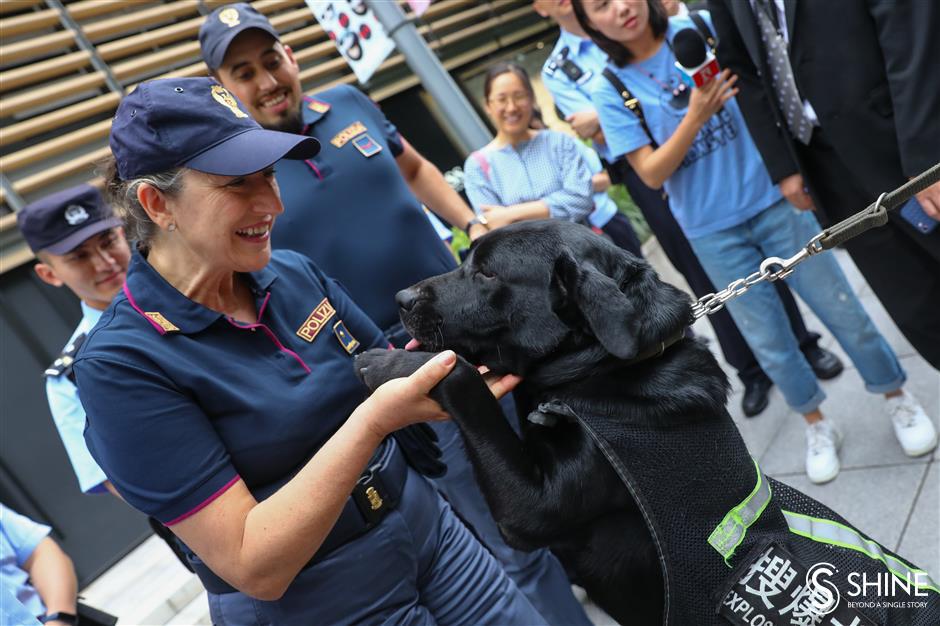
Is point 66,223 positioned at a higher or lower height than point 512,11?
lower

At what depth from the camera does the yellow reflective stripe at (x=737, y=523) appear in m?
1.52

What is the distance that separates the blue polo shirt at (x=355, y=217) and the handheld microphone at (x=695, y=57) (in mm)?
1294

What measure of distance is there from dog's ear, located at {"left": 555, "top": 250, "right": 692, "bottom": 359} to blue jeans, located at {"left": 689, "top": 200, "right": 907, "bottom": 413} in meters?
1.73

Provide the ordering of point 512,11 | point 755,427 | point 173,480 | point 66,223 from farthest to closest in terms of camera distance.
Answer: point 512,11 < point 755,427 < point 66,223 < point 173,480

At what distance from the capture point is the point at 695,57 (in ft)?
9.81

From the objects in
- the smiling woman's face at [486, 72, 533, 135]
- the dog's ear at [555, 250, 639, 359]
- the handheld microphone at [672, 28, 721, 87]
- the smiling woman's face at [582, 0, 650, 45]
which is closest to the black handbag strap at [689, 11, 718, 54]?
the handheld microphone at [672, 28, 721, 87]

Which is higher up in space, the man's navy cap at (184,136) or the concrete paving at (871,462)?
the man's navy cap at (184,136)

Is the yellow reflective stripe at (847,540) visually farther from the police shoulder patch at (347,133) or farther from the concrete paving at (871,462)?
the police shoulder patch at (347,133)

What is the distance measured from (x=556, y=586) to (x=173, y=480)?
5.19ft

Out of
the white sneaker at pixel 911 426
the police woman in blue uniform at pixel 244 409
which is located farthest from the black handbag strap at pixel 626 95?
the police woman in blue uniform at pixel 244 409

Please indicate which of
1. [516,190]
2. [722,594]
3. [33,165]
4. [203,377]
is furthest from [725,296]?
[33,165]

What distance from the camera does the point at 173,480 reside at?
4.78ft

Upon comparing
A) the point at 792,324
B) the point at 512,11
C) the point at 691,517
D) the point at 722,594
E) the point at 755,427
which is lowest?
the point at 755,427

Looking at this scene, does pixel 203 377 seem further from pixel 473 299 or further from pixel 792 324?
pixel 792 324
